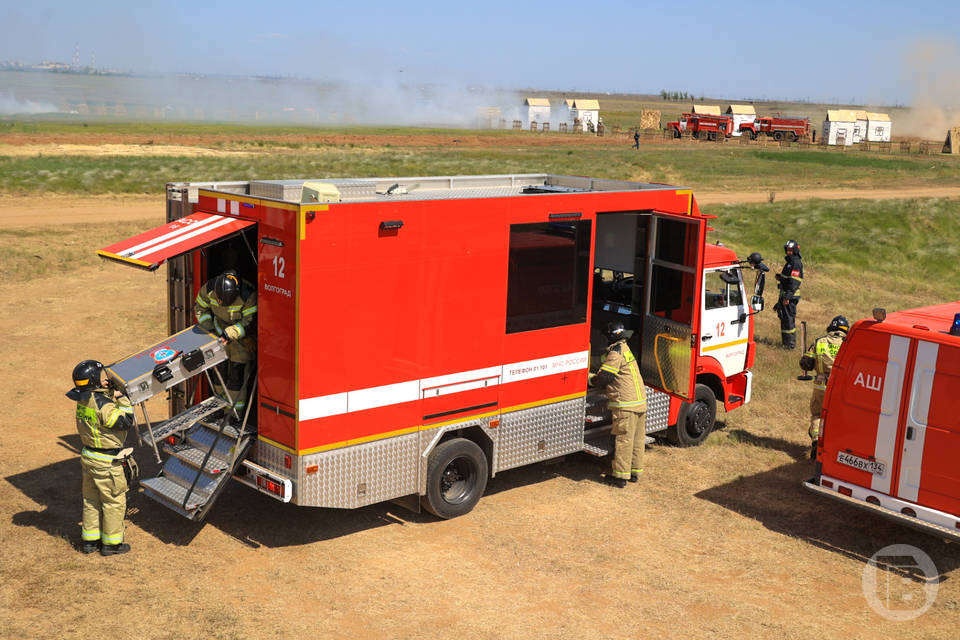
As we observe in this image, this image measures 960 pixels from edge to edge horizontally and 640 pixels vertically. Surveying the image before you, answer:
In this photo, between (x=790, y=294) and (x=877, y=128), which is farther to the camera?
(x=877, y=128)

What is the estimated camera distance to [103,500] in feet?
27.7

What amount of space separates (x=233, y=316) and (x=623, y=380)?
15.1 ft

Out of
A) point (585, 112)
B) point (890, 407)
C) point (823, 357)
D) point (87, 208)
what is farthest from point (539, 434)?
point (585, 112)

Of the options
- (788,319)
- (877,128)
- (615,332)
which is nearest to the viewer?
(615,332)

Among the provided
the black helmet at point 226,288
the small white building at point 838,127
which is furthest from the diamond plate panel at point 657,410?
the small white building at point 838,127

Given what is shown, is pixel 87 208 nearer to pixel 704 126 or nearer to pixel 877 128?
pixel 704 126

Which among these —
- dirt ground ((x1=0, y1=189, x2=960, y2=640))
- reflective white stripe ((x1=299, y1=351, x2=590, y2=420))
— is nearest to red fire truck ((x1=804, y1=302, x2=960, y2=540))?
dirt ground ((x1=0, y1=189, x2=960, y2=640))

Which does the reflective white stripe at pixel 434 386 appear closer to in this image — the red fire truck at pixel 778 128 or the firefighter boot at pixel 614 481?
the firefighter boot at pixel 614 481

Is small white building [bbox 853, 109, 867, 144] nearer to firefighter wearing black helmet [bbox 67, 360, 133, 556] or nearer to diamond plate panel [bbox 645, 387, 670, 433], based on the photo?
diamond plate panel [bbox 645, 387, 670, 433]

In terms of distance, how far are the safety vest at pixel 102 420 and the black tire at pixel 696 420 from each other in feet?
23.5

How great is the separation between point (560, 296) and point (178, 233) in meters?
4.12

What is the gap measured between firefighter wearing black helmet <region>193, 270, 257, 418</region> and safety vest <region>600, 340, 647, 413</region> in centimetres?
417

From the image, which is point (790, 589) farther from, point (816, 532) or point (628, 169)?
point (628, 169)

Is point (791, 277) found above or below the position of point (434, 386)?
above
